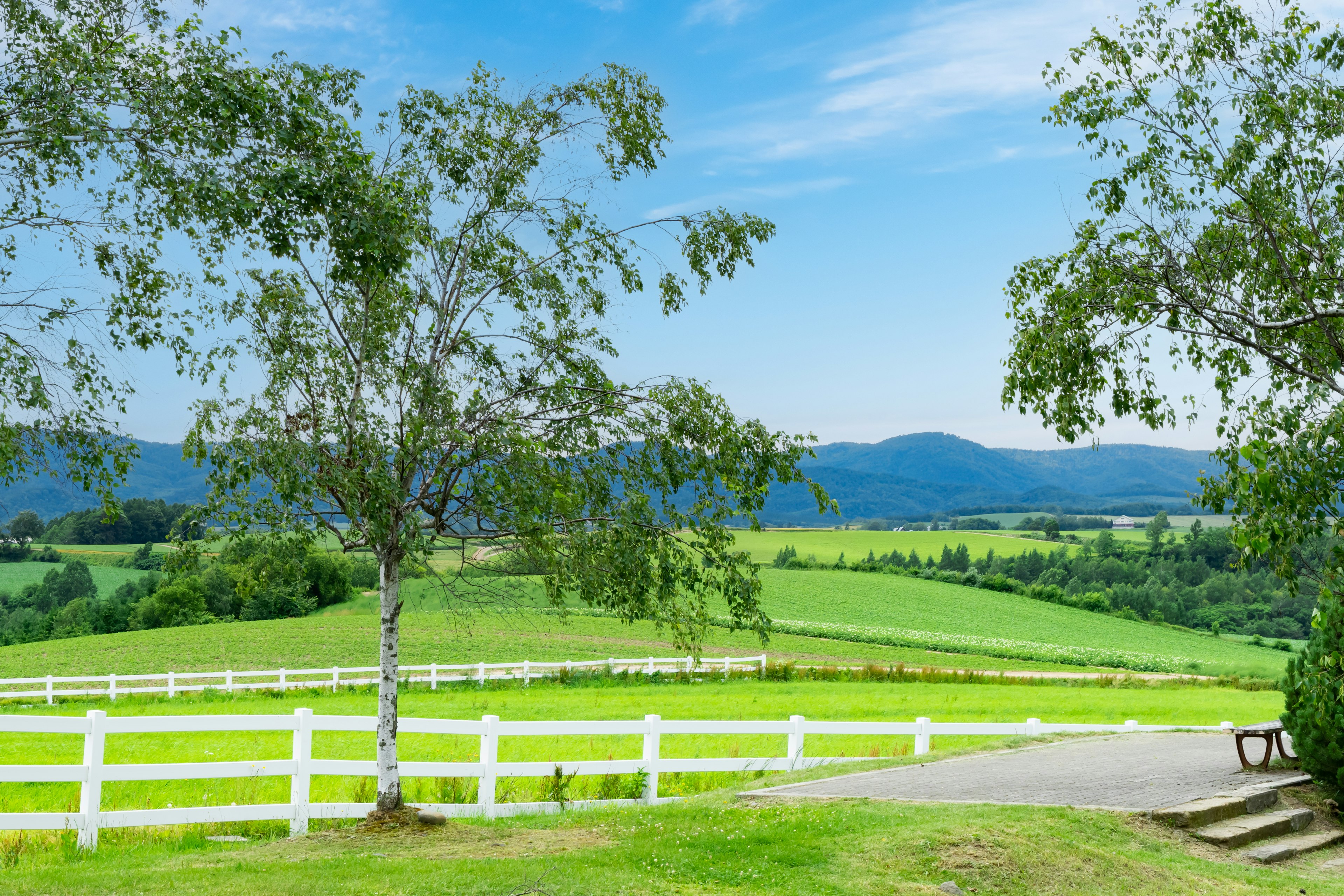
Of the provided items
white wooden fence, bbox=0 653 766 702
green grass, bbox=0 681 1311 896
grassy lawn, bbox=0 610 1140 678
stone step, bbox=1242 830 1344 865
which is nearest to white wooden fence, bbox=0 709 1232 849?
green grass, bbox=0 681 1311 896

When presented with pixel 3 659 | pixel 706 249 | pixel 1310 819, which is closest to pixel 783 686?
pixel 1310 819

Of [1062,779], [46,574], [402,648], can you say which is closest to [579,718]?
[1062,779]

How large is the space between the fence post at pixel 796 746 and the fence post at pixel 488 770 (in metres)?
4.70

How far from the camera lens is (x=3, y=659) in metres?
38.9

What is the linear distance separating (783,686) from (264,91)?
27298mm

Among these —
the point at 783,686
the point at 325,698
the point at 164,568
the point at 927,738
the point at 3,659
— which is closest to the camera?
the point at 164,568

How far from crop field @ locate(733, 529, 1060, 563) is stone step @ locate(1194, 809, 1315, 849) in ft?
288

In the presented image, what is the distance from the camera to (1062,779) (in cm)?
1317

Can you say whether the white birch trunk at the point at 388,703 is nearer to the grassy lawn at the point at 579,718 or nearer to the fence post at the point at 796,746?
the grassy lawn at the point at 579,718

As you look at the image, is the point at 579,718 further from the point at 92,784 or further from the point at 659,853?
the point at 659,853

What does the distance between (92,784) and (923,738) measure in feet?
38.5

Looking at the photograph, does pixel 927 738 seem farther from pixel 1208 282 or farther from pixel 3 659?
pixel 3 659

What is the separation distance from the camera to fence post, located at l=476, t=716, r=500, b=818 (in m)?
11.7

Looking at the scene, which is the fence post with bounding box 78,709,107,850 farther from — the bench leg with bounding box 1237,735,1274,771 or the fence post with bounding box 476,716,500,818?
the bench leg with bounding box 1237,735,1274,771
